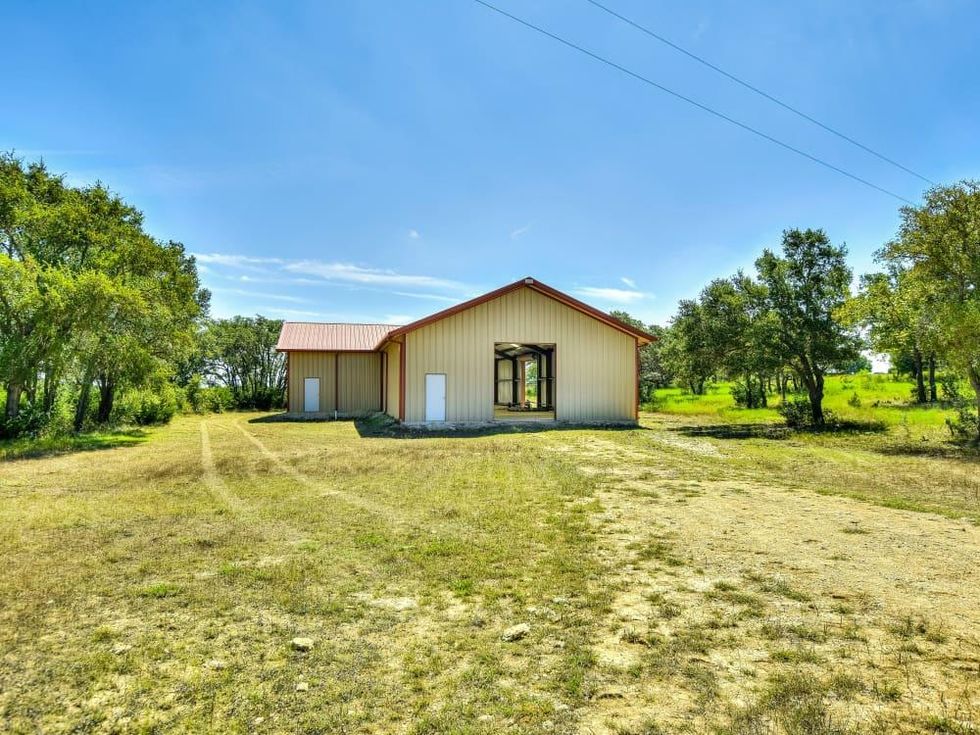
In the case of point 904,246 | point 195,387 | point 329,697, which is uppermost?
point 904,246

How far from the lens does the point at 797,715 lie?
9.13 feet

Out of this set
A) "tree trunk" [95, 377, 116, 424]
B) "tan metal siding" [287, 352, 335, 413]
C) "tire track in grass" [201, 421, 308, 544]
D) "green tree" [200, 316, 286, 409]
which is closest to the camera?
"tire track in grass" [201, 421, 308, 544]

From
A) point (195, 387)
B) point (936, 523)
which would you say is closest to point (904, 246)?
point (936, 523)

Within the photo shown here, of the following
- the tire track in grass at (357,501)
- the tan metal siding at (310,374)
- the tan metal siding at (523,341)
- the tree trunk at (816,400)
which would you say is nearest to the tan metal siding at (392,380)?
the tan metal siding at (523,341)

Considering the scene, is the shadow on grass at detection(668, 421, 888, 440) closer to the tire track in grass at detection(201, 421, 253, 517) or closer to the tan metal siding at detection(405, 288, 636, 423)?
the tan metal siding at detection(405, 288, 636, 423)

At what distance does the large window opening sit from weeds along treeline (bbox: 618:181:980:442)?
6011mm

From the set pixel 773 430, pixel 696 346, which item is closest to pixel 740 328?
pixel 696 346

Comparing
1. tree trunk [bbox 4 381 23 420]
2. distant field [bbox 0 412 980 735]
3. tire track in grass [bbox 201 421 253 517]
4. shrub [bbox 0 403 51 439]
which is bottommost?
distant field [bbox 0 412 980 735]

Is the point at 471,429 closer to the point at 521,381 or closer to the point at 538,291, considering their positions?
the point at 538,291

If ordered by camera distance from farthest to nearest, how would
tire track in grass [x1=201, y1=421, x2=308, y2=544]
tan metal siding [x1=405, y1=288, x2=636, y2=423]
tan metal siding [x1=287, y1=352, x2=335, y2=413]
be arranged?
tan metal siding [x1=287, y1=352, x2=335, y2=413]
tan metal siding [x1=405, y1=288, x2=636, y2=423]
tire track in grass [x1=201, y1=421, x2=308, y2=544]

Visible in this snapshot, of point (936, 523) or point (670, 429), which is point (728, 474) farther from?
point (670, 429)

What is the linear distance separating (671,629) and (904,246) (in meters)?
17.4

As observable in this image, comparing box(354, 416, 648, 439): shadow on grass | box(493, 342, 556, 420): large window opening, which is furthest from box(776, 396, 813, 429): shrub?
box(493, 342, 556, 420): large window opening

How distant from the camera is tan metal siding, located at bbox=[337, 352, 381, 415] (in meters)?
29.7
